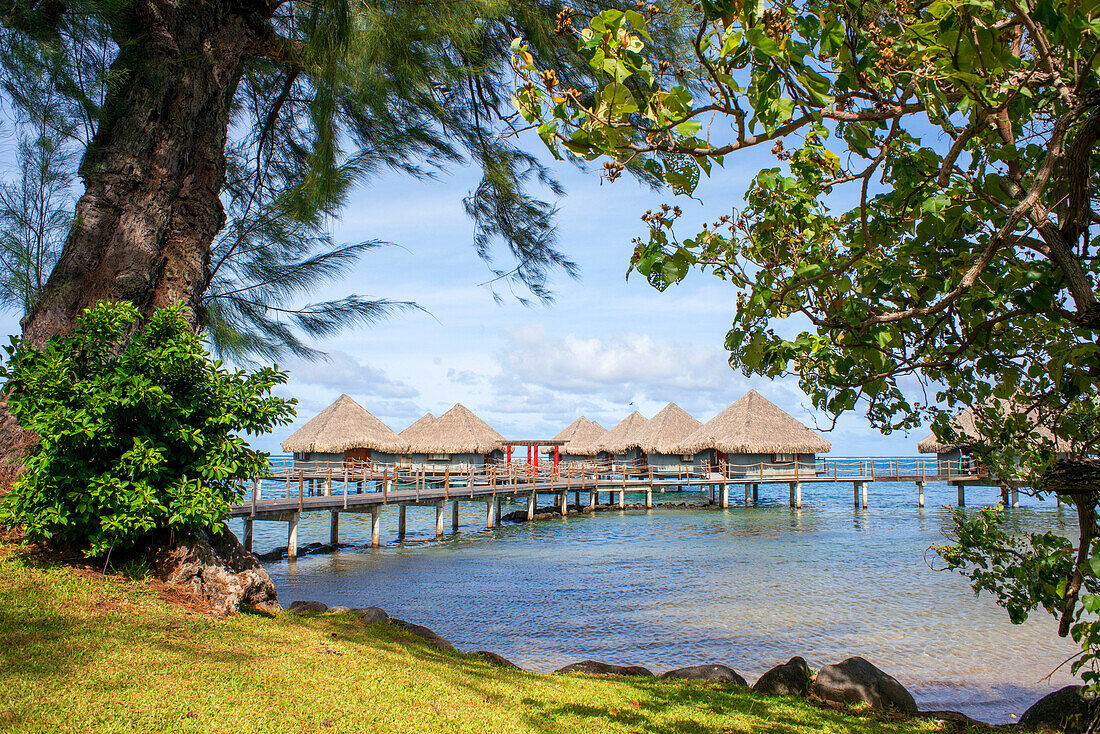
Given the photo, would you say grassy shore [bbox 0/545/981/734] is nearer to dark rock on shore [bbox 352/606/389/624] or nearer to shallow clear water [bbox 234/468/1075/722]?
dark rock on shore [bbox 352/606/389/624]

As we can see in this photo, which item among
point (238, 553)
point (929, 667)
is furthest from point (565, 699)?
point (929, 667)

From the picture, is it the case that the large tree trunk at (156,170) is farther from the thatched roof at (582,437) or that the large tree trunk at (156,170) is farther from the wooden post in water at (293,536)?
the thatched roof at (582,437)

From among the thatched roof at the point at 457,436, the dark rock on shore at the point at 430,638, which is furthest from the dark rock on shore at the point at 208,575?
the thatched roof at the point at 457,436

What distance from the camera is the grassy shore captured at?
3.55m

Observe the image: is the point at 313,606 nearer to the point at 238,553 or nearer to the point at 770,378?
the point at 238,553

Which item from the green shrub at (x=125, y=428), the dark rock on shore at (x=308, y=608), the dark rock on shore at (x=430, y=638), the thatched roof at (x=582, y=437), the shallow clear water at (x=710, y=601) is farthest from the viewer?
the thatched roof at (x=582, y=437)

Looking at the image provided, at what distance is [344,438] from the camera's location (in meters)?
29.0

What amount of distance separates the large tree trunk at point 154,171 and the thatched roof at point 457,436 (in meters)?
25.2

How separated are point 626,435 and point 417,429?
11.7 metres

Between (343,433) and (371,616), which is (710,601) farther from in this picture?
(343,433)

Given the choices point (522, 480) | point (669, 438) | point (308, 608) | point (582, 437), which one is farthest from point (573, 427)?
point (308, 608)

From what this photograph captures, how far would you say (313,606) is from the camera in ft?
24.8

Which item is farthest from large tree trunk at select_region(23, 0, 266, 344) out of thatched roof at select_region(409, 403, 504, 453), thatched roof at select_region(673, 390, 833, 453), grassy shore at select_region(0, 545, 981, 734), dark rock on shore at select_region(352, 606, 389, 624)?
thatched roof at select_region(673, 390, 833, 453)

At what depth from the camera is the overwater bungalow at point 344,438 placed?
28969 millimetres
